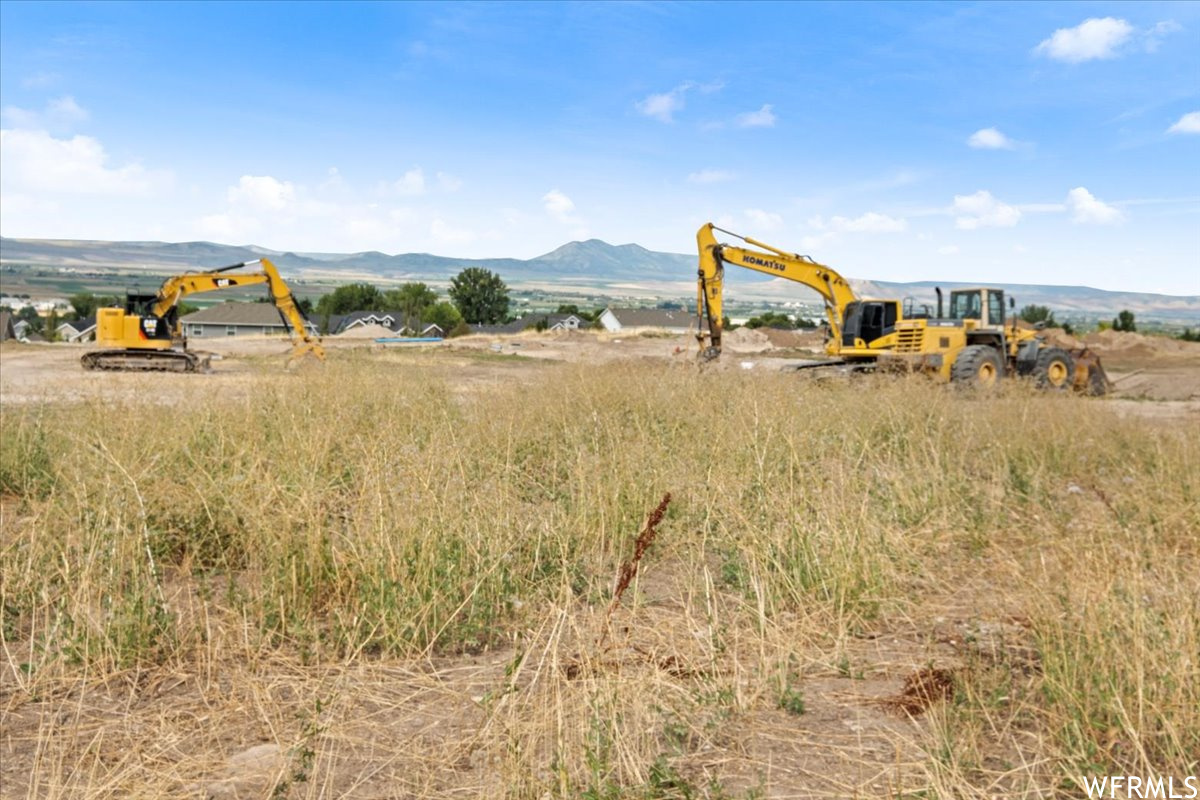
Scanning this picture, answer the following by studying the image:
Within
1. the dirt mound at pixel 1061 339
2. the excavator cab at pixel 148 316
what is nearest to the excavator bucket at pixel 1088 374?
the dirt mound at pixel 1061 339

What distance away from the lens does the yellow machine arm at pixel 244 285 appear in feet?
77.8

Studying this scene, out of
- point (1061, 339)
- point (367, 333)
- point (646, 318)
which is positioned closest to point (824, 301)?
point (1061, 339)

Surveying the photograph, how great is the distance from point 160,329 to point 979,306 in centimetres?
1919

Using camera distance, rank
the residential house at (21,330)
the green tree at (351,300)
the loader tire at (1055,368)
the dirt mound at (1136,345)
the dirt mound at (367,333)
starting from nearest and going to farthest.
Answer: the loader tire at (1055,368) → the dirt mound at (1136,345) → the dirt mound at (367,333) → the residential house at (21,330) → the green tree at (351,300)

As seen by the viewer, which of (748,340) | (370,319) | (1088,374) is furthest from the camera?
(370,319)

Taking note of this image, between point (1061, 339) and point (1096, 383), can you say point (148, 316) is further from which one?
point (1061, 339)

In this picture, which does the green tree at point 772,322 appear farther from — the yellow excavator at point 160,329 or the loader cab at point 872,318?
the loader cab at point 872,318

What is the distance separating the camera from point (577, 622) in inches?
179

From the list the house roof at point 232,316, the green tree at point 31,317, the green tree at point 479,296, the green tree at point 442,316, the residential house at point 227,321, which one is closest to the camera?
the green tree at point 442,316

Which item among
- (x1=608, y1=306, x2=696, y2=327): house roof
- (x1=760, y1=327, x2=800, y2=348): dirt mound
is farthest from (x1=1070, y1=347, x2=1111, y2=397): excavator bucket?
(x1=608, y1=306, x2=696, y2=327): house roof

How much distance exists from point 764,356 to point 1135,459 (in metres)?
27.4

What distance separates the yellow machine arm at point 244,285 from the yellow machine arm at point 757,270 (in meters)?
9.67

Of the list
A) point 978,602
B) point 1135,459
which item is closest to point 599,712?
point 978,602

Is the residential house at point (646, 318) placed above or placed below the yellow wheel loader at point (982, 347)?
above
